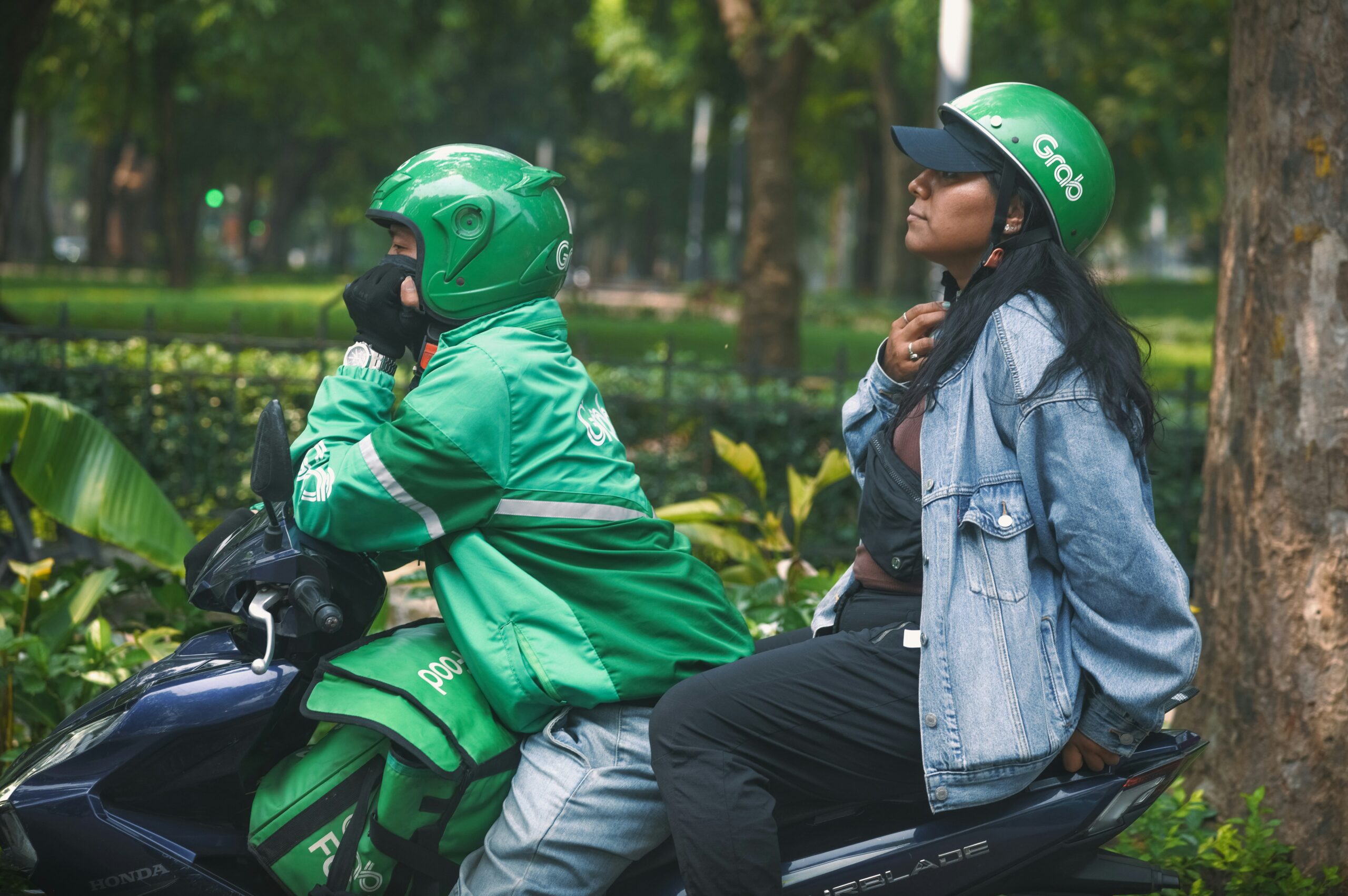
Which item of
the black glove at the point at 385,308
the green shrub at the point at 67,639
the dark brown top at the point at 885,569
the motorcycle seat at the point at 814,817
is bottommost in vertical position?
the green shrub at the point at 67,639

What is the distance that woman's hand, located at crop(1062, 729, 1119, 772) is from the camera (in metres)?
2.17

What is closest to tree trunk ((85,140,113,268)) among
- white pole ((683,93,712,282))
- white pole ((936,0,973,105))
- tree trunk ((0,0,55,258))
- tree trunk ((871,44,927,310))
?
white pole ((683,93,712,282))

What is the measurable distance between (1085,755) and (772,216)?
8.82 metres

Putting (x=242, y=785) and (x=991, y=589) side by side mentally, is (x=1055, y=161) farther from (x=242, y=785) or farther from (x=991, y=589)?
(x=242, y=785)

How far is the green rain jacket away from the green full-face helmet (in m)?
0.06

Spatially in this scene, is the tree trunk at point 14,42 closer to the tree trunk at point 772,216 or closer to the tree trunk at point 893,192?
the tree trunk at point 772,216

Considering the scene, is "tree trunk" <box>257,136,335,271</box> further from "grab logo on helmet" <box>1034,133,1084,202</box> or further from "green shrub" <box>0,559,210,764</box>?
"grab logo on helmet" <box>1034,133,1084,202</box>

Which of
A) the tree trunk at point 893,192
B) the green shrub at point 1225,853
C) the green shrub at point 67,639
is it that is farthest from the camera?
the tree trunk at point 893,192

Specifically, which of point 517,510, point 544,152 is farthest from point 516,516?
point 544,152

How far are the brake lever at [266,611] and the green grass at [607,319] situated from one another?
558 centimetres

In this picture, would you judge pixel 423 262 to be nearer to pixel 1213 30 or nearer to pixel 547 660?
pixel 547 660

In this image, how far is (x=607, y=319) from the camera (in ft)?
75.4

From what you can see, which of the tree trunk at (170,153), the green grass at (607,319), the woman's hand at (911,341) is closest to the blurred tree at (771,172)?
the green grass at (607,319)

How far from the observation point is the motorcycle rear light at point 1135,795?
2195 mm
